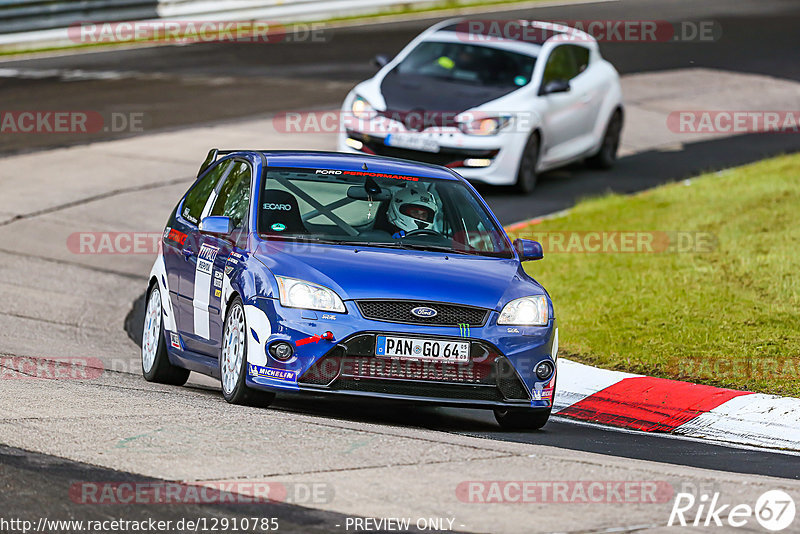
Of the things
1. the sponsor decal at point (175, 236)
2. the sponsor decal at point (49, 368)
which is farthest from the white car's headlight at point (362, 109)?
the sponsor decal at point (175, 236)

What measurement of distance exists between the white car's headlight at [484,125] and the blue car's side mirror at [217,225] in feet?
27.8

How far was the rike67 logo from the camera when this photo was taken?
240 inches

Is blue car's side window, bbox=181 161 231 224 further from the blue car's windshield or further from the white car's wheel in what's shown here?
the white car's wheel

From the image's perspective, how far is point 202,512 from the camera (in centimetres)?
600

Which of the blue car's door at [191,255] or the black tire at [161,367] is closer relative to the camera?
the blue car's door at [191,255]

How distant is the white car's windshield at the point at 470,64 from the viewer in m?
18.4

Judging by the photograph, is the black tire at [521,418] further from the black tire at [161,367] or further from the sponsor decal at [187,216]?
the sponsor decal at [187,216]

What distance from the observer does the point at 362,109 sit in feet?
57.5

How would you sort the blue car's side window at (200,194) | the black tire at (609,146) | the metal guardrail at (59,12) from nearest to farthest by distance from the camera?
1. the blue car's side window at (200,194)
2. the black tire at (609,146)
3. the metal guardrail at (59,12)

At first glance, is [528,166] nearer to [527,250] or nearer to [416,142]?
[416,142]

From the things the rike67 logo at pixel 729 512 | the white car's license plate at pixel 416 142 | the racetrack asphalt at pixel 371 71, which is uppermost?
the rike67 logo at pixel 729 512

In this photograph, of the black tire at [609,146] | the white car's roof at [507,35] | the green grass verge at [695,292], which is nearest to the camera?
the green grass verge at [695,292]

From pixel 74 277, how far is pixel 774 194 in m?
7.68

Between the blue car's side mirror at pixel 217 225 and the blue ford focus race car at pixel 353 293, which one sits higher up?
the blue car's side mirror at pixel 217 225
